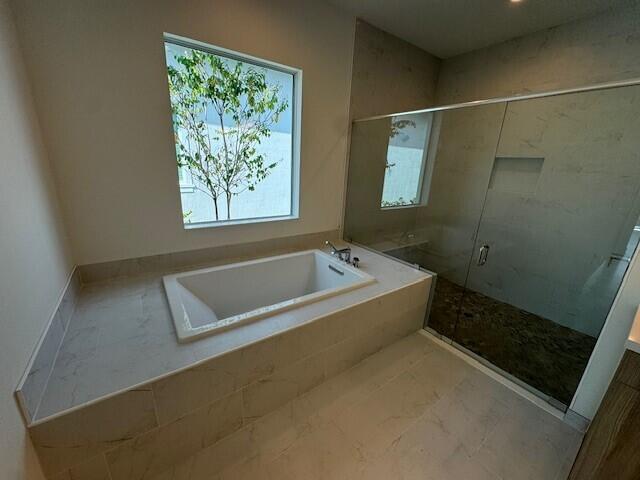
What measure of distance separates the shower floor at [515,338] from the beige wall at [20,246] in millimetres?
2328

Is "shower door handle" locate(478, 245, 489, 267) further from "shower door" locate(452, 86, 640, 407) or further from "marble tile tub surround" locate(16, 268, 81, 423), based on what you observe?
"marble tile tub surround" locate(16, 268, 81, 423)

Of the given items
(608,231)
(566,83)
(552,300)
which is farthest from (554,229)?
(566,83)

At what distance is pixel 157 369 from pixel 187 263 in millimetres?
1073

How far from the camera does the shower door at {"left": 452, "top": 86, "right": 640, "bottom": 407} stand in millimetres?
1625

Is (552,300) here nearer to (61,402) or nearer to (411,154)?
(411,154)

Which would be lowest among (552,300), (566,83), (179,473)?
(179,473)

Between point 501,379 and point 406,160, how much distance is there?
2.00 m

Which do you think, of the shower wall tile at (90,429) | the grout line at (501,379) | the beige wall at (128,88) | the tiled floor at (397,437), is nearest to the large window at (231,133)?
the beige wall at (128,88)

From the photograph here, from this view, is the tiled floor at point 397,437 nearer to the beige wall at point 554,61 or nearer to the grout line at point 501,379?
the grout line at point 501,379

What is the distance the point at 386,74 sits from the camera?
255 centimetres

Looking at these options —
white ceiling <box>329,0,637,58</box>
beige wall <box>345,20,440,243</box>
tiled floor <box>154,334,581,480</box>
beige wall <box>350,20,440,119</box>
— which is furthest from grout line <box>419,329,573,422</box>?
white ceiling <box>329,0,637,58</box>

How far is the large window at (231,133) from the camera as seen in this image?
5.92 feet

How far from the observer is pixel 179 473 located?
1.10m

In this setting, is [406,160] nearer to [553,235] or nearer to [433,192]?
[433,192]
